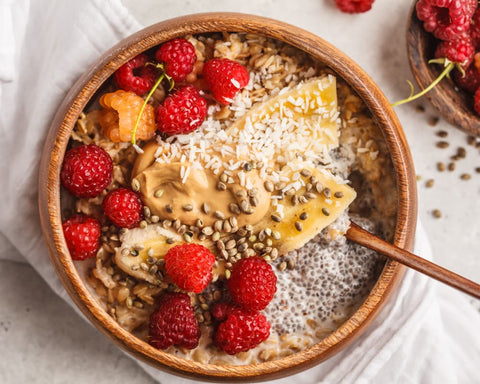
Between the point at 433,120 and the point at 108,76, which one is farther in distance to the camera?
the point at 433,120

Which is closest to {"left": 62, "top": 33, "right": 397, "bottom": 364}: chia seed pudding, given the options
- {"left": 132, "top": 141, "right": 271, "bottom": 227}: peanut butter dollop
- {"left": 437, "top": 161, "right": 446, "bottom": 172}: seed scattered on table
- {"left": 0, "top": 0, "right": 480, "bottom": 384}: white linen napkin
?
{"left": 132, "top": 141, "right": 271, "bottom": 227}: peanut butter dollop

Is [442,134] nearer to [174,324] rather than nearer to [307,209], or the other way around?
[307,209]

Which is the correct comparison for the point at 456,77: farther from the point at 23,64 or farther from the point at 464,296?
the point at 23,64

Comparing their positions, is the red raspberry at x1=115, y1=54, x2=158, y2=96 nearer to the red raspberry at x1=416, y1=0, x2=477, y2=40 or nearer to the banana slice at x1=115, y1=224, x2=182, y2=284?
the banana slice at x1=115, y1=224, x2=182, y2=284

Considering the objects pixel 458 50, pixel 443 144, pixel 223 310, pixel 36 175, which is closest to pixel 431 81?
pixel 458 50

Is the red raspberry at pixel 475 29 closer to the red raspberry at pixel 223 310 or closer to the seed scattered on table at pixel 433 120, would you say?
the seed scattered on table at pixel 433 120

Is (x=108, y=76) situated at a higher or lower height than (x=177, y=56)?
lower
